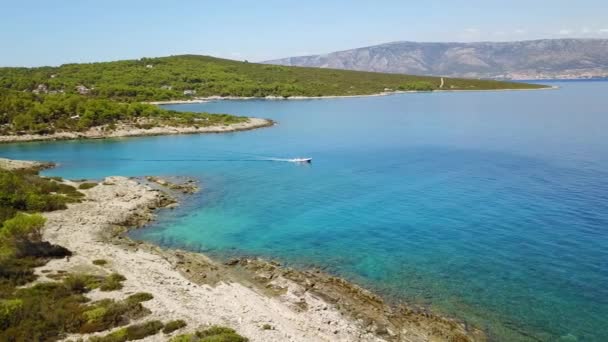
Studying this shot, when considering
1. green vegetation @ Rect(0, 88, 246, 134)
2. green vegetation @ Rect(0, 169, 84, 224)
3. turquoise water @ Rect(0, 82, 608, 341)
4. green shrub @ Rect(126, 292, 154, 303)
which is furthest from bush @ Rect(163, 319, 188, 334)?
green vegetation @ Rect(0, 88, 246, 134)

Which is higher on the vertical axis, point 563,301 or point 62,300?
point 62,300

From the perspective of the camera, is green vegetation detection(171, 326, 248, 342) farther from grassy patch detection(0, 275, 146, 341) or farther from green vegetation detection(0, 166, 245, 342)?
grassy patch detection(0, 275, 146, 341)

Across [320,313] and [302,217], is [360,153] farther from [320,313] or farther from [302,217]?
[320,313]

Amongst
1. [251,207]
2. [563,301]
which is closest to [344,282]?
[563,301]

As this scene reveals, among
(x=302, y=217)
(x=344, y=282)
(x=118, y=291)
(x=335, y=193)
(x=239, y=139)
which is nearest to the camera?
(x=118, y=291)

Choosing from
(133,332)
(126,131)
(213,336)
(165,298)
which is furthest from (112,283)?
(126,131)

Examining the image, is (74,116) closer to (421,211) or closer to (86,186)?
(86,186)

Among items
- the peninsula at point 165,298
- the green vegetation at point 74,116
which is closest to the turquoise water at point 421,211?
the peninsula at point 165,298
